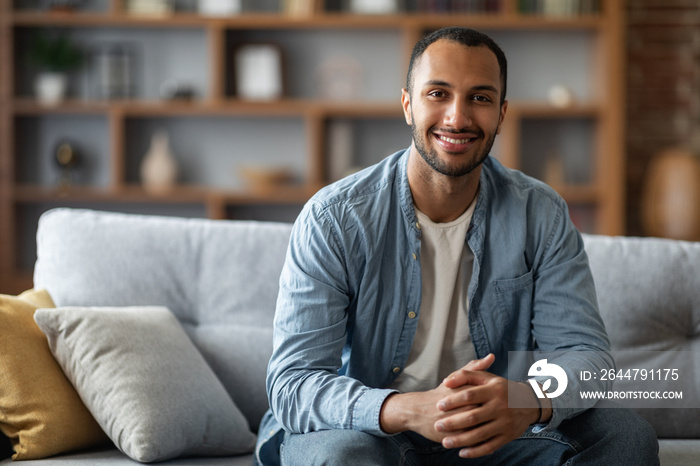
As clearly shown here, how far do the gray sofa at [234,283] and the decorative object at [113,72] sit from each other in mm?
2325

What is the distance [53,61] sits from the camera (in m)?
4.02

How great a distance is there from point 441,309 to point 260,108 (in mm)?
2658

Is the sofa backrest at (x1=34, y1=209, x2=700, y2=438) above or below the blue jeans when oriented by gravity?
above

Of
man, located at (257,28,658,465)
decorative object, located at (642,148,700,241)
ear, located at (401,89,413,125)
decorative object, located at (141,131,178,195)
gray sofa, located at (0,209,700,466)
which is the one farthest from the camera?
decorative object, located at (141,131,178,195)

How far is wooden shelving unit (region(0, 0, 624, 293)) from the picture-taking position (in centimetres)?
399

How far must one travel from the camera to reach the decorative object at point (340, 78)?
4.20m

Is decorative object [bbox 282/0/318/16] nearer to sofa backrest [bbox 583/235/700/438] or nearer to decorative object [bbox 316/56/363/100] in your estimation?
decorative object [bbox 316/56/363/100]

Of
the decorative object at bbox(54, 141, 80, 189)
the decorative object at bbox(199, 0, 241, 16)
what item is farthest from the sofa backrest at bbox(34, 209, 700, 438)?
the decorative object at bbox(199, 0, 241, 16)

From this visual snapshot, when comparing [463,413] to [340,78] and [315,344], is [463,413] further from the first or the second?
[340,78]

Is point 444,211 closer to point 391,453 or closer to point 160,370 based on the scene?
point 391,453

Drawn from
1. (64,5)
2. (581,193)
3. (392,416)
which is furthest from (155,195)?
(392,416)

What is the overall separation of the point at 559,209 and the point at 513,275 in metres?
0.18

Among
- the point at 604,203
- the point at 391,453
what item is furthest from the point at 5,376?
the point at 604,203

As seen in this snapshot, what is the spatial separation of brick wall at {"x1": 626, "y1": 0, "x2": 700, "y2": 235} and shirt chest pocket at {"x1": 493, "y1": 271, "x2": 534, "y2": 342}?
114 inches
